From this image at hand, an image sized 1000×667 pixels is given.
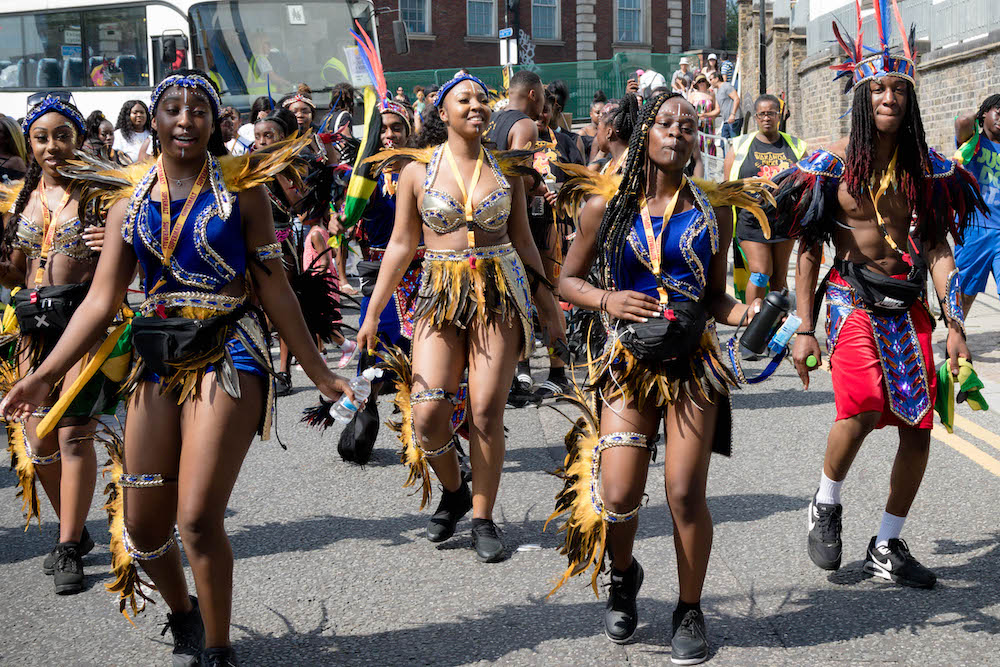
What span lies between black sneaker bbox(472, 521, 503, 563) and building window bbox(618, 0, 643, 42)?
140 ft

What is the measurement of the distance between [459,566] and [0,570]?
2.08 m

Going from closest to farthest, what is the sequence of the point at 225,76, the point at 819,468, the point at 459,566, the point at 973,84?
the point at 459,566, the point at 819,468, the point at 973,84, the point at 225,76

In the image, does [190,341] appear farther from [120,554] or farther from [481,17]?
[481,17]

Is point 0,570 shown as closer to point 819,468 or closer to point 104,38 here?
point 819,468

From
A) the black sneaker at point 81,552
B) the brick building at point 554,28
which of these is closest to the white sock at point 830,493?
the black sneaker at point 81,552

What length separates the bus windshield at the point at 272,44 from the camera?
18219mm

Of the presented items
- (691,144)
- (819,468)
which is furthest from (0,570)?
(819,468)

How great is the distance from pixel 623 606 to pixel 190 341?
1769 millimetres

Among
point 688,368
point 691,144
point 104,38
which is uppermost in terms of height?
point 104,38

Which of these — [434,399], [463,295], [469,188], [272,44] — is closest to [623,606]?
[434,399]

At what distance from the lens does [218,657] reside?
3.67m

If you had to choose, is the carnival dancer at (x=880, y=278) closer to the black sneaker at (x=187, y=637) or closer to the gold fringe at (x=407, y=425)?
the gold fringe at (x=407, y=425)

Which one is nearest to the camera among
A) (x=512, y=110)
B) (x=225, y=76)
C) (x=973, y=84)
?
(x=512, y=110)

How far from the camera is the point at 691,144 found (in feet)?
13.1
